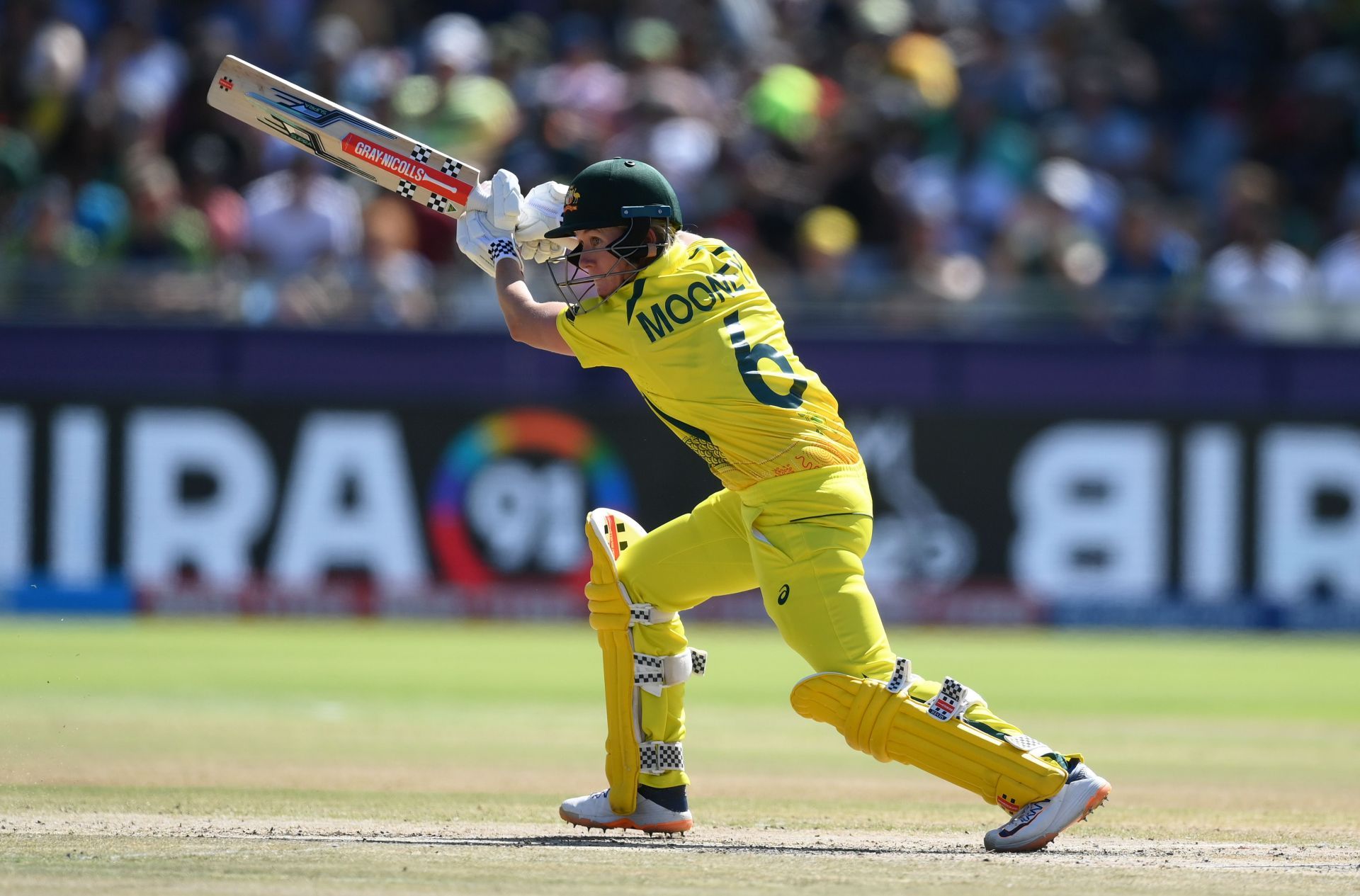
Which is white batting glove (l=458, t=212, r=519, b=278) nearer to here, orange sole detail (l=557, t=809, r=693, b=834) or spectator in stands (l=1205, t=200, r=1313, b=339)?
orange sole detail (l=557, t=809, r=693, b=834)

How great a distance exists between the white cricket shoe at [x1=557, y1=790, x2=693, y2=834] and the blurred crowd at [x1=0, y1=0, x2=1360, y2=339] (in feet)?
27.5

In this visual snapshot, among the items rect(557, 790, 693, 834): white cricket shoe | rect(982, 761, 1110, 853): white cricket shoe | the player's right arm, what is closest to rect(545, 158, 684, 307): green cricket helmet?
the player's right arm

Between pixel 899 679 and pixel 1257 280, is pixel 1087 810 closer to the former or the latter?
pixel 899 679

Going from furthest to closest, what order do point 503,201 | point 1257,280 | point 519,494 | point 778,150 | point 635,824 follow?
point 778,150 < point 1257,280 < point 519,494 < point 503,201 < point 635,824


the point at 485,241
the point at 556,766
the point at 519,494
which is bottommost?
the point at 556,766

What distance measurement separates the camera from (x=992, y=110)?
16.6 meters

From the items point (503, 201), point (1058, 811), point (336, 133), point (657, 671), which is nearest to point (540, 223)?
point (503, 201)

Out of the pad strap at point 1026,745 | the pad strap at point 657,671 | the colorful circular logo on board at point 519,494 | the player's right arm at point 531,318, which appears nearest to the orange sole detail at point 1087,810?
the pad strap at point 1026,745

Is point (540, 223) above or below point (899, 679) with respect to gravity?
above

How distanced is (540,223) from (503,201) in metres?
0.14

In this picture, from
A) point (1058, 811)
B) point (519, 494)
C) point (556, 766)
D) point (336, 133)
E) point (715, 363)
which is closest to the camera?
point (1058, 811)

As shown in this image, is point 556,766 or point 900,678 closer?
point 900,678

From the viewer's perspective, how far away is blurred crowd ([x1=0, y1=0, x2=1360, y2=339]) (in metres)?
14.5

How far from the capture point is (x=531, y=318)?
620 cm
